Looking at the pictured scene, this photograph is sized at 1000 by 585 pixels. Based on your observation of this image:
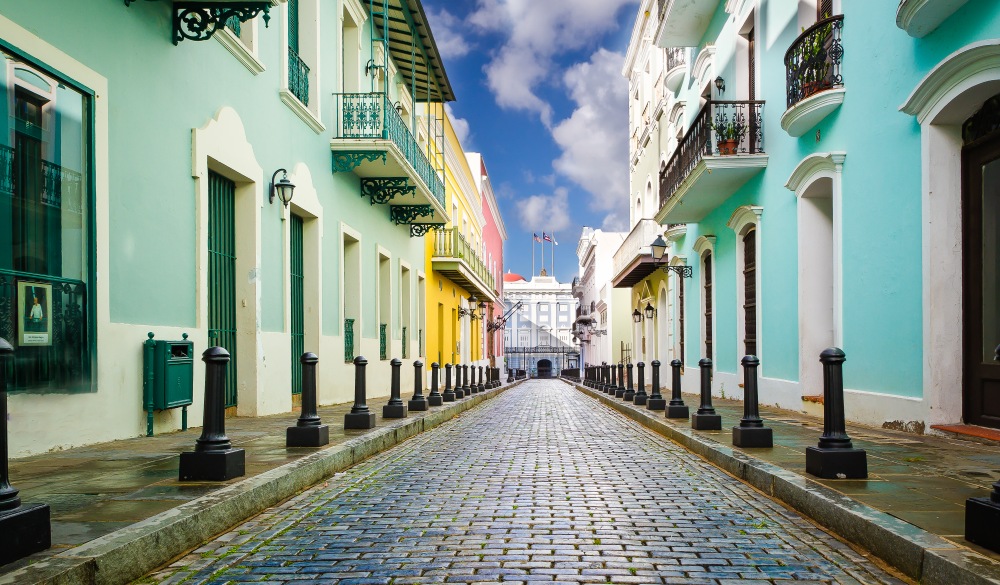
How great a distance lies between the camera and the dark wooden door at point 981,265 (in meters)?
7.19

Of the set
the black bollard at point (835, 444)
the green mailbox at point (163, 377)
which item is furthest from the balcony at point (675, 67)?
the black bollard at point (835, 444)

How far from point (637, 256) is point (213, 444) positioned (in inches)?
737

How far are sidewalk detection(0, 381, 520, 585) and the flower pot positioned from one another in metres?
8.55

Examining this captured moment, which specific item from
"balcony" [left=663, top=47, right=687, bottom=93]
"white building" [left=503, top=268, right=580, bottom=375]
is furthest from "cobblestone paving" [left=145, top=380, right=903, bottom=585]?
"white building" [left=503, top=268, right=580, bottom=375]

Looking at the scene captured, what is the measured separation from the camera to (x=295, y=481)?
18.2 feet

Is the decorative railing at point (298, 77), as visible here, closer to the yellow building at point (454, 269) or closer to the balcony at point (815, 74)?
the balcony at point (815, 74)

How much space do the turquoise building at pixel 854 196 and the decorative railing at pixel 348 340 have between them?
6.97 m

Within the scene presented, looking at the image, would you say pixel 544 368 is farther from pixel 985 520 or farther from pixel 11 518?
pixel 11 518

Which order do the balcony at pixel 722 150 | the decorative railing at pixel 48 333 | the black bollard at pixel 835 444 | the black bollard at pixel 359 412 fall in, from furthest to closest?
1. the balcony at pixel 722 150
2. the black bollard at pixel 359 412
3. the decorative railing at pixel 48 333
4. the black bollard at pixel 835 444

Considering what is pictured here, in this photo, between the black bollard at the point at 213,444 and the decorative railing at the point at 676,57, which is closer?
the black bollard at the point at 213,444

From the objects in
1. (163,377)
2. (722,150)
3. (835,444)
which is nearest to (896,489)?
(835,444)

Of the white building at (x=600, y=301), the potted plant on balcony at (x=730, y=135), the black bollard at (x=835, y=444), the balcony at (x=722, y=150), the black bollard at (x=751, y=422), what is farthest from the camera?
Answer: the white building at (x=600, y=301)

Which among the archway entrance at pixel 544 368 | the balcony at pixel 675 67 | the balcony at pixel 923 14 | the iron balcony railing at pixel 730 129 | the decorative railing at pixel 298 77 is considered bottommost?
the archway entrance at pixel 544 368

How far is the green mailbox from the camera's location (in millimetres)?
7406
